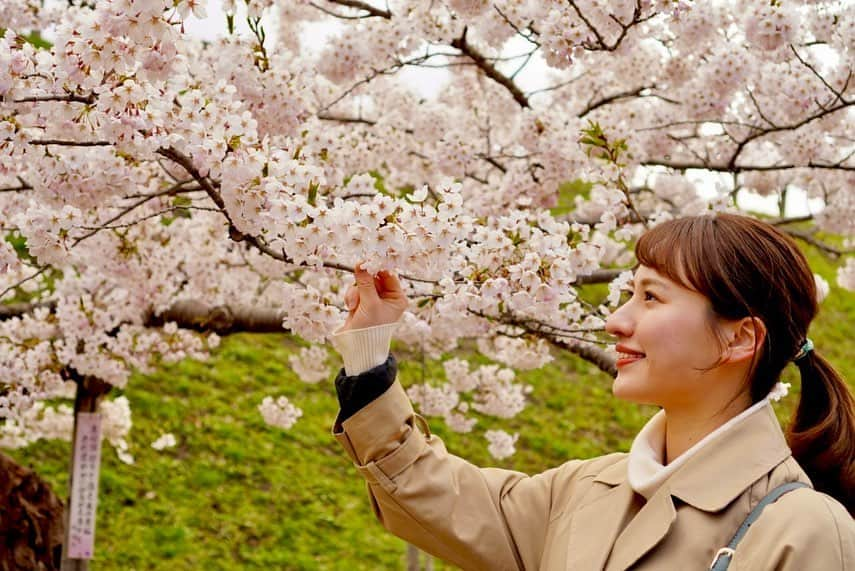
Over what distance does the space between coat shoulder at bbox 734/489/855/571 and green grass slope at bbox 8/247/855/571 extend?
441 centimetres

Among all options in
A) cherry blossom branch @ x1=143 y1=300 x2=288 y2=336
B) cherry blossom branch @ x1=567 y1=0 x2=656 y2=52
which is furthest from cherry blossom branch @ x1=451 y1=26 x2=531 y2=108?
cherry blossom branch @ x1=143 y1=300 x2=288 y2=336

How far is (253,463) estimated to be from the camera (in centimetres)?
738

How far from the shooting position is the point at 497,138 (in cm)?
664

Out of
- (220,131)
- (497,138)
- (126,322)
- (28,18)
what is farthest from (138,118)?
(497,138)

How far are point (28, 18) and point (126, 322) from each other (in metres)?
1.38

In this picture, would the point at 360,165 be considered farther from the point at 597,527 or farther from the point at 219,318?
the point at 597,527

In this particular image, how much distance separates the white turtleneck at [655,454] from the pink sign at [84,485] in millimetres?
3684

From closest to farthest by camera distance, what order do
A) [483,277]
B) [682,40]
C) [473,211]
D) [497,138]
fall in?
1. [483,277]
2. [682,40]
3. [473,211]
4. [497,138]

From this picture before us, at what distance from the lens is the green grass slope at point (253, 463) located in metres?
6.44

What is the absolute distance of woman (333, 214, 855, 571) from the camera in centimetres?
153

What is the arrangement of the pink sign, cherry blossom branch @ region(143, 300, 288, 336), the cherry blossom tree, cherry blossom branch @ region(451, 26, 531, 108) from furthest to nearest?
1. the pink sign
2. cherry blossom branch @ region(451, 26, 531, 108)
3. cherry blossom branch @ region(143, 300, 288, 336)
4. the cherry blossom tree

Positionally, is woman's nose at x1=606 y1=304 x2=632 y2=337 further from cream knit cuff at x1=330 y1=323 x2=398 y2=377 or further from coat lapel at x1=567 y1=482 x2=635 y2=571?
cream knit cuff at x1=330 y1=323 x2=398 y2=377

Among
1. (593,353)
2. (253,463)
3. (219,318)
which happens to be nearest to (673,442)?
(593,353)

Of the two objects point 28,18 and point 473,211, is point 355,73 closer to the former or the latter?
point 473,211
